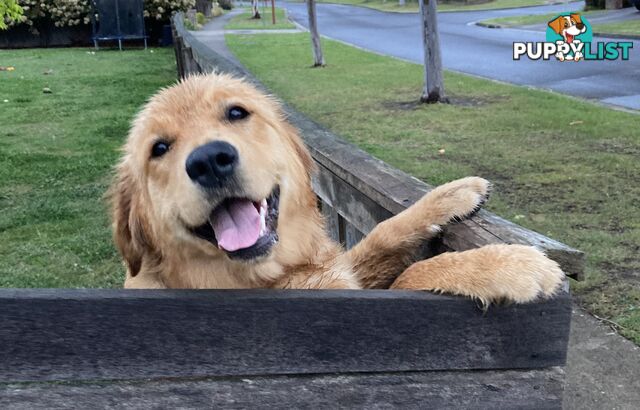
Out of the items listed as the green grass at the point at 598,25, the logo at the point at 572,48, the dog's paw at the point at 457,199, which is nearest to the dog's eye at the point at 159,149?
the dog's paw at the point at 457,199

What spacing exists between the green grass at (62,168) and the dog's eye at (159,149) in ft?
8.97

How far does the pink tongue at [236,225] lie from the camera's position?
2.19 metres

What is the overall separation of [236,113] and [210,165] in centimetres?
51

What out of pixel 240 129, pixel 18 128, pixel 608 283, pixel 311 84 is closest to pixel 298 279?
pixel 240 129

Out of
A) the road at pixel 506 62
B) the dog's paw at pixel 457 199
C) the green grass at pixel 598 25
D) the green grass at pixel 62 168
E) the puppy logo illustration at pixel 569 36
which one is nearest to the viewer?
the dog's paw at pixel 457 199

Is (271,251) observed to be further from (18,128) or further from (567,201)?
(18,128)

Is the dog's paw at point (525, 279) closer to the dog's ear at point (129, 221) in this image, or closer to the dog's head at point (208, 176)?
the dog's head at point (208, 176)

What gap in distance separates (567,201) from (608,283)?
5.98 feet

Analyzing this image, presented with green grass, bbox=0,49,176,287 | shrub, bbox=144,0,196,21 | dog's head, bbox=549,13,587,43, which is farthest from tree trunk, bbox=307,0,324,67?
shrub, bbox=144,0,196,21

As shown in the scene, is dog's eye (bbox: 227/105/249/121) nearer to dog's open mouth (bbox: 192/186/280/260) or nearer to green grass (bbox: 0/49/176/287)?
dog's open mouth (bbox: 192/186/280/260)

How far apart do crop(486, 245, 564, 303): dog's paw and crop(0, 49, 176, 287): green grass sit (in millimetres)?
3519

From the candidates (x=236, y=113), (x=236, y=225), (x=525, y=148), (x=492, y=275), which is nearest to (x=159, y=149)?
(x=236, y=113)

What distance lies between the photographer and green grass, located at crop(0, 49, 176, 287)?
534 cm

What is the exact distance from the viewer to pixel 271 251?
7.49 feet
